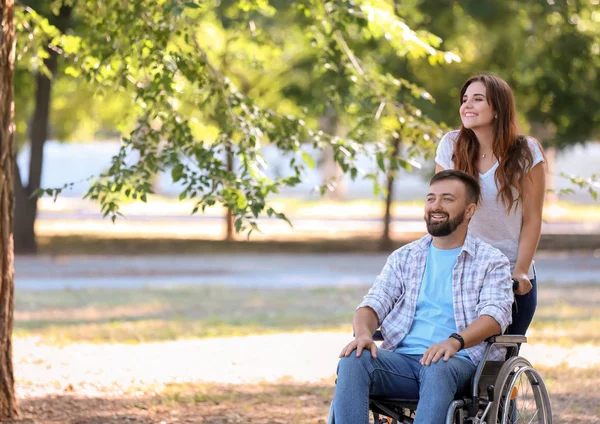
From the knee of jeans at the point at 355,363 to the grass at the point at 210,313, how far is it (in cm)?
549

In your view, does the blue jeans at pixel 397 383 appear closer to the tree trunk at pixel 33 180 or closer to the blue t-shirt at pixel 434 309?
the blue t-shirt at pixel 434 309

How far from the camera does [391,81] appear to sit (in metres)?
7.94

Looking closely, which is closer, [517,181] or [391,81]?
[517,181]

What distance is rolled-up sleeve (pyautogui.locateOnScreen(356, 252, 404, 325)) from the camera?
4652 mm

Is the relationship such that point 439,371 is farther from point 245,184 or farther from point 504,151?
point 245,184

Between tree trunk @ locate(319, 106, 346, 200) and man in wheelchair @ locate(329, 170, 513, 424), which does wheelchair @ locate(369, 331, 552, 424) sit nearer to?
man in wheelchair @ locate(329, 170, 513, 424)

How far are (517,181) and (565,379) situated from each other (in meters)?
3.56

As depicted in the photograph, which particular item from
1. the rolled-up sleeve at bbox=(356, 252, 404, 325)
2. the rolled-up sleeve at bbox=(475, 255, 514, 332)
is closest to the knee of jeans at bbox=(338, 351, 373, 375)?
the rolled-up sleeve at bbox=(356, 252, 404, 325)

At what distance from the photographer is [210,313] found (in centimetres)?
1163

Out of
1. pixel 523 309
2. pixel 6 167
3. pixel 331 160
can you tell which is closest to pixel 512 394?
pixel 523 309

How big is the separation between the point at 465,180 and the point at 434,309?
0.53m

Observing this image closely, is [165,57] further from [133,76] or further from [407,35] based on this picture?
[407,35]

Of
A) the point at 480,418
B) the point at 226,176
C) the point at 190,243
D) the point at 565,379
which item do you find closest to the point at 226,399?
the point at 226,176

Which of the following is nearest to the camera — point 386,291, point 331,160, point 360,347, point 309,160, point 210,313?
point 360,347
